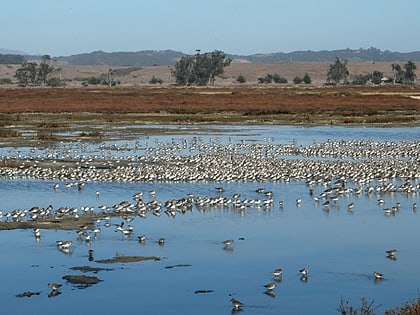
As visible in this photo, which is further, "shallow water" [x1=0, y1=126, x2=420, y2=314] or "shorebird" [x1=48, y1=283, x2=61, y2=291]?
"shorebird" [x1=48, y1=283, x2=61, y2=291]

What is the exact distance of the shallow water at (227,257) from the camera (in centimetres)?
1263

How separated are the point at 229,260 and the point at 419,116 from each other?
43.9 metres

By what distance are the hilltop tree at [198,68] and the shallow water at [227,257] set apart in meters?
110

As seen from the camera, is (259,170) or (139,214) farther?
(259,170)

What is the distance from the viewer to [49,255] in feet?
50.8

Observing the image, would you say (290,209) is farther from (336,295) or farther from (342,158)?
(342,158)

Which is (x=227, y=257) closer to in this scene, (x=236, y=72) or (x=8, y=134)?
(x=8, y=134)

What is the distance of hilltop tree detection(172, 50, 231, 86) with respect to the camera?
133 meters

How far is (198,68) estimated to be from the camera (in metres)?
133

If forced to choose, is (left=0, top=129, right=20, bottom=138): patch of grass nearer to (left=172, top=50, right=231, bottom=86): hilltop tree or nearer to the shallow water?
the shallow water

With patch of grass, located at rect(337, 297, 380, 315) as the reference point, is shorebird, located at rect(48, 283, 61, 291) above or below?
below

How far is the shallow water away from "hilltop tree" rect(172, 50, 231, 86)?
110 meters

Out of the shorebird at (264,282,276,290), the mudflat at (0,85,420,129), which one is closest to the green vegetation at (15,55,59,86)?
the mudflat at (0,85,420,129)

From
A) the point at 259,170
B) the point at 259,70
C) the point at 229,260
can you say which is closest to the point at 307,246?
the point at 229,260
